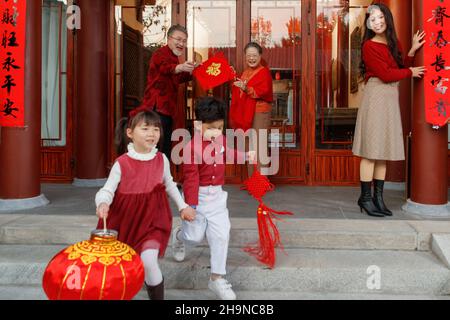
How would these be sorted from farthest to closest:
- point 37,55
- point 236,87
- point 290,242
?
point 236,87
point 37,55
point 290,242

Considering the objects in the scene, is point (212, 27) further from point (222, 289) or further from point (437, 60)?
point (222, 289)

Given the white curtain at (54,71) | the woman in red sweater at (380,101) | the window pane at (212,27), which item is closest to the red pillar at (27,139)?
the white curtain at (54,71)

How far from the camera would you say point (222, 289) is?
2629 millimetres

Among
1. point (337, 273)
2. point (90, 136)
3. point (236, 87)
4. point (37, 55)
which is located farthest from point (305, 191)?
point (37, 55)

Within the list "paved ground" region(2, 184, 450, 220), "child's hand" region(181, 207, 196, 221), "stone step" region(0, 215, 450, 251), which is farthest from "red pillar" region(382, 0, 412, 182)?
"child's hand" region(181, 207, 196, 221)

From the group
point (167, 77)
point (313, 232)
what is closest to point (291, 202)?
point (313, 232)

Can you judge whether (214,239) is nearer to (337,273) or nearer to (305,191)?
(337,273)

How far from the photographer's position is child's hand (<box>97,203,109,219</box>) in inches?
83.9


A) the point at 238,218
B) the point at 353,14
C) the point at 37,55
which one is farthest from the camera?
the point at 353,14

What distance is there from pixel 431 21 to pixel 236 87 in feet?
6.35

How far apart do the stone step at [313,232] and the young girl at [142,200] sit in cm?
94

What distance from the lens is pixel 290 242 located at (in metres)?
3.24

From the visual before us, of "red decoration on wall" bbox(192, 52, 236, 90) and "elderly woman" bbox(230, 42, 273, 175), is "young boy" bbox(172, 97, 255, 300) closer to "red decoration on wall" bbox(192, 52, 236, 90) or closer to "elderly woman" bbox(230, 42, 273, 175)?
"red decoration on wall" bbox(192, 52, 236, 90)

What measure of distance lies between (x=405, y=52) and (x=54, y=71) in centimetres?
391
